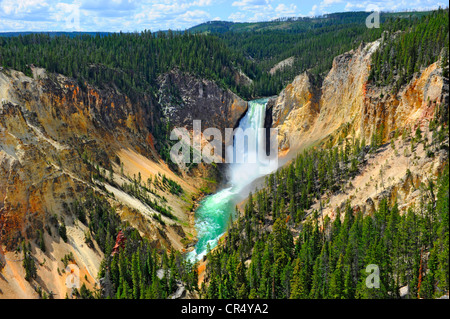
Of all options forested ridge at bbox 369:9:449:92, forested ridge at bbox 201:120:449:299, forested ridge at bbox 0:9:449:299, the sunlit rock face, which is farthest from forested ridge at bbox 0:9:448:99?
forested ridge at bbox 201:120:449:299

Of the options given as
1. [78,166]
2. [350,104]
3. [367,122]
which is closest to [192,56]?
[350,104]

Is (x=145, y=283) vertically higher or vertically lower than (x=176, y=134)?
lower

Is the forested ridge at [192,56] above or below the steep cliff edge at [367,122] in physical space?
above

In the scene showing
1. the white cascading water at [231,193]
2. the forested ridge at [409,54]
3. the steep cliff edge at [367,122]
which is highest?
the forested ridge at [409,54]

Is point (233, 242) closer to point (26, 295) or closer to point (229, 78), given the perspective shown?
point (26, 295)

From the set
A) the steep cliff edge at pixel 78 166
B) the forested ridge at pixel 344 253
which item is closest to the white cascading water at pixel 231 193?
the steep cliff edge at pixel 78 166

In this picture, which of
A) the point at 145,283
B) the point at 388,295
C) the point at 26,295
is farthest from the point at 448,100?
the point at 26,295

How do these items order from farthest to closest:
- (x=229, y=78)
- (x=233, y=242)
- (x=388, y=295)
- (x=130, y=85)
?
(x=229, y=78), (x=130, y=85), (x=233, y=242), (x=388, y=295)

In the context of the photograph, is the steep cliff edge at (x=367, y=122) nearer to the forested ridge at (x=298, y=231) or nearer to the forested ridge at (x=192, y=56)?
the forested ridge at (x=298, y=231)
